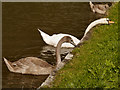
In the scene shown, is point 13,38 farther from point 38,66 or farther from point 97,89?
point 97,89

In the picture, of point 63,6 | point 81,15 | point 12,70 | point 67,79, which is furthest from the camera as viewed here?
point 63,6

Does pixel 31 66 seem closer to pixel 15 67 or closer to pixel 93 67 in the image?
pixel 15 67

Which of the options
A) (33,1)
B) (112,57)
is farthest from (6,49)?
(33,1)

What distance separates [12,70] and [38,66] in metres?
0.76

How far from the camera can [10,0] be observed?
2234cm

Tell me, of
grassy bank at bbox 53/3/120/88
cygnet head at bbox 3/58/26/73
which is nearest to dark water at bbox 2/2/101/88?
cygnet head at bbox 3/58/26/73

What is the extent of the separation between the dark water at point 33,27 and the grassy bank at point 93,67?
2090mm

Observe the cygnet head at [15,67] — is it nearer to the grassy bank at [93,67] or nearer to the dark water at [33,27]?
the dark water at [33,27]

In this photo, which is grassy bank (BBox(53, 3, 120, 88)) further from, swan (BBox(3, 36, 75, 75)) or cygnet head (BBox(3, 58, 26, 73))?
cygnet head (BBox(3, 58, 26, 73))

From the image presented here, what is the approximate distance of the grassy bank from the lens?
5887mm

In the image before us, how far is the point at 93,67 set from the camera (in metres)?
6.36

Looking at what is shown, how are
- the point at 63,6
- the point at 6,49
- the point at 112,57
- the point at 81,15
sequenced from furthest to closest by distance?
the point at 63,6 < the point at 81,15 < the point at 6,49 < the point at 112,57

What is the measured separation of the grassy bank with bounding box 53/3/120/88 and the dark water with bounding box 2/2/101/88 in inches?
82.3

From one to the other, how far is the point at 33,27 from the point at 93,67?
9.57 m
